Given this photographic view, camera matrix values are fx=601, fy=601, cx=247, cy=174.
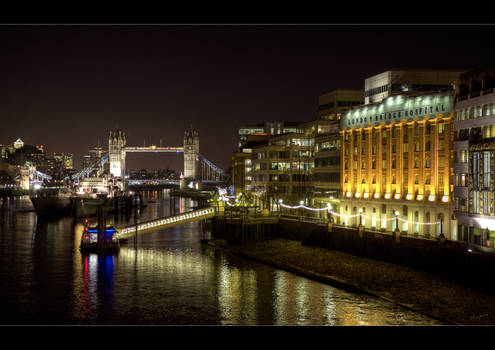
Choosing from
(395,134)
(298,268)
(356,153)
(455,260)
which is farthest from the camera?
(356,153)

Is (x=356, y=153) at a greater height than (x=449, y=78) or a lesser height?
lesser

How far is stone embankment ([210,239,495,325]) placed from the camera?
29828 mm

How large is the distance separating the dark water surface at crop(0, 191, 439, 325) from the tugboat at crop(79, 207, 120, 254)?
1.10 meters

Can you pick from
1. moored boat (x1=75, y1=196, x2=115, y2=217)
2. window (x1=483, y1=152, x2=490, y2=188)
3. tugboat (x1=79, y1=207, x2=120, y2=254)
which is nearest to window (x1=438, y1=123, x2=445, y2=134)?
window (x1=483, y1=152, x2=490, y2=188)

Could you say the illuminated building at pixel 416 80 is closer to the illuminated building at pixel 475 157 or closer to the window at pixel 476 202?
the illuminated building at pixel 475 157

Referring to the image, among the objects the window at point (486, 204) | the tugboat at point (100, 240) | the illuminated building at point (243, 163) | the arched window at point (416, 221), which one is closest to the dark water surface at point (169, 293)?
the tugboat at point (100, 240)

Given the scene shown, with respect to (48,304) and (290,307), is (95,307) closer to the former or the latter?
(48,304)

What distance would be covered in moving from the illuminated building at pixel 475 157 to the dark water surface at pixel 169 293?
8930 mm

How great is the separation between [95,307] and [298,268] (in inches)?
603

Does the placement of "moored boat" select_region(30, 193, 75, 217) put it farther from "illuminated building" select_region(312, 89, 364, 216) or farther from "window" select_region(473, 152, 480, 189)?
"window" select_region(473, 152, 480, 189)

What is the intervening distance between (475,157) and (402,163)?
10315 mm

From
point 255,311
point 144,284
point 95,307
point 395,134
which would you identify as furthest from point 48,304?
point 395,134
